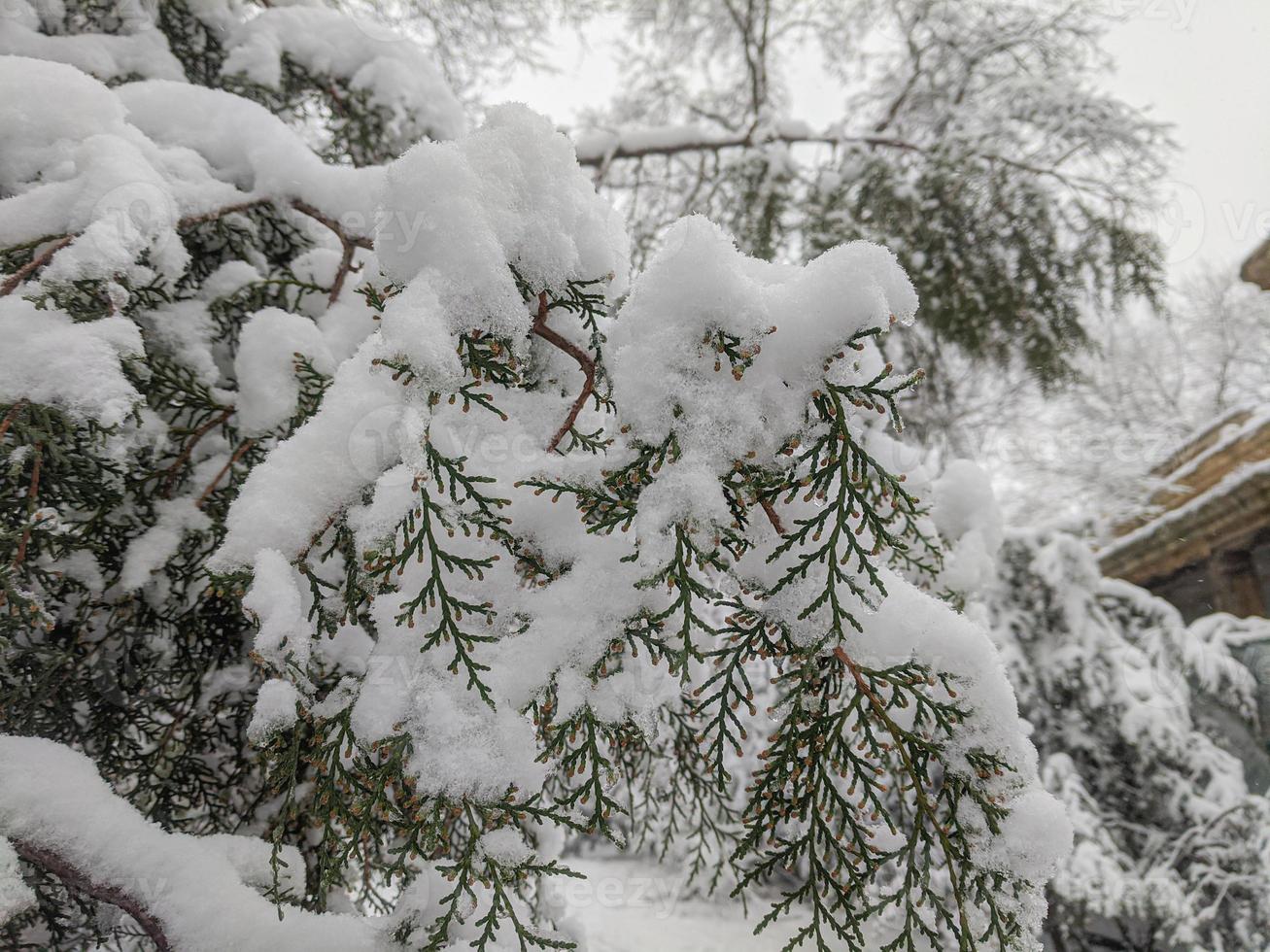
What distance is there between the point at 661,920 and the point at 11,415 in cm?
1339

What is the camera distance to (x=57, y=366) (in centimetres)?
144

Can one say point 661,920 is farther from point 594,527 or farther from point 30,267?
point 30,267

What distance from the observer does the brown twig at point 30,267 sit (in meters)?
1.49

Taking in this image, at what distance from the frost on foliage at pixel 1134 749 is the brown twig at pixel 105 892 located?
6.10 metres

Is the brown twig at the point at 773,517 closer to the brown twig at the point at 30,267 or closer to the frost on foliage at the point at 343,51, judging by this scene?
the brown twig at the point at 30,267

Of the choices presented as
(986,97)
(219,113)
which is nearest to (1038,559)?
(986,97)

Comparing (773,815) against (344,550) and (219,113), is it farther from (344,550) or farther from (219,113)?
(219,113)

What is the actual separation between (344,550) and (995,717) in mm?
1364

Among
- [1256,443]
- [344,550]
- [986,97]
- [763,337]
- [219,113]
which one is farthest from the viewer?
[1256,443]

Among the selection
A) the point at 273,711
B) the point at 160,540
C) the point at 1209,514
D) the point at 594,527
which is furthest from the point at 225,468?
the point at 1209,514

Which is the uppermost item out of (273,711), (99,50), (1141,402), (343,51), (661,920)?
(1141,402)

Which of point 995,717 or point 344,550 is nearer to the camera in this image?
point 995,717

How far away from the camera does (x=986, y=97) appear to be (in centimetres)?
467

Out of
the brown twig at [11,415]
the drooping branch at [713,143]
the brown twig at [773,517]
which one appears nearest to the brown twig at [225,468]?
the brown twig at [11,415]
